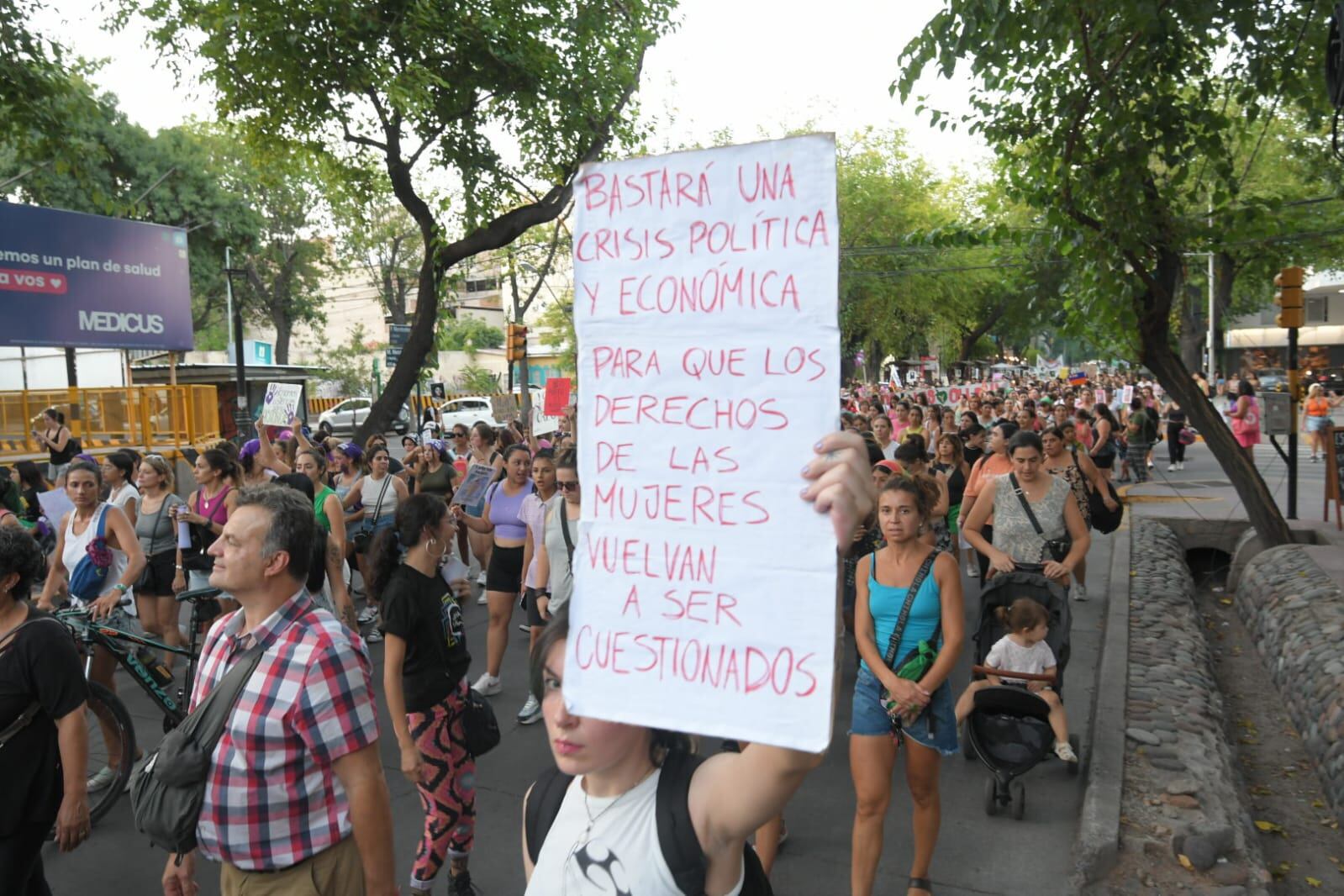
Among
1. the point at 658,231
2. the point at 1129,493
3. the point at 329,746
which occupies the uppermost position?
the point at 658,231

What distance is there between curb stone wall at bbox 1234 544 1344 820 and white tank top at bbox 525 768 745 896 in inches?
200

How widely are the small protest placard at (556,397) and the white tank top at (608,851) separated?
1439cm

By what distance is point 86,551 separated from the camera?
6.28m

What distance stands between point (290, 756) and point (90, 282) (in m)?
22.7

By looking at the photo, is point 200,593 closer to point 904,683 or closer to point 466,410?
point 904,683

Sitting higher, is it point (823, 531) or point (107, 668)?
point (823, 531)

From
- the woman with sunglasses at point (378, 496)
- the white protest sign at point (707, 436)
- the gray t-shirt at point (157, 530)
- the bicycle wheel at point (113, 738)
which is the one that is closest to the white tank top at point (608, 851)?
the white protest sign at point (707, 436)

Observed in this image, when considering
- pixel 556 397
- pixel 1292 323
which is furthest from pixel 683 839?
pixel 556 397

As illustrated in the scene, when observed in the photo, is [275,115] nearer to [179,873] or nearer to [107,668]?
[107,668]

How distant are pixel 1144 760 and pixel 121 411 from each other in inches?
783

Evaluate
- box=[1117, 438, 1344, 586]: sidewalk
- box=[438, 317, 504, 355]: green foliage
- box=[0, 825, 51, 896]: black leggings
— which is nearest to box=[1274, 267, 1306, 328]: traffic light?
box=[1117, 438, 1344, 586]: sidewalk

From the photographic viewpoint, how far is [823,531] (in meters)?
1.72

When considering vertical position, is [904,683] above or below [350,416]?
below

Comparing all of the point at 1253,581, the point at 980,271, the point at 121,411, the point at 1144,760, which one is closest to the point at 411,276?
the point at 121,411
